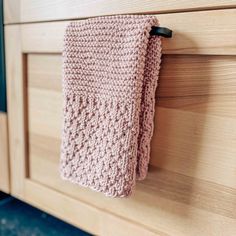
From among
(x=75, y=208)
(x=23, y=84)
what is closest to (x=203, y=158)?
(x=75, y=208)

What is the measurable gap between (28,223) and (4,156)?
179 mm

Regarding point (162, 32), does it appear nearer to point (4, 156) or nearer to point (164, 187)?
point (164, 187)

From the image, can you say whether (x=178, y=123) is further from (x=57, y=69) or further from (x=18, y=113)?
(x=18, y=113)

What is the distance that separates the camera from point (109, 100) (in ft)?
1.57

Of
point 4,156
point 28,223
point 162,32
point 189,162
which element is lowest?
point 28,223

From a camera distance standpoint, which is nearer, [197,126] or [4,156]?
[197,126]

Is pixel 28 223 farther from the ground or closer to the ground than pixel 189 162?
closer to the ground

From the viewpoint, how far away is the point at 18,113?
27.5 inches

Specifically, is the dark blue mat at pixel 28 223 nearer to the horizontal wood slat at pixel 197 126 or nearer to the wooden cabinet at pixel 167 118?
the wooden cabinet at pixel 167 118

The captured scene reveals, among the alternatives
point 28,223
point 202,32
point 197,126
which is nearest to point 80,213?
point 28,223

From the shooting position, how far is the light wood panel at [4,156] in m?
0.74

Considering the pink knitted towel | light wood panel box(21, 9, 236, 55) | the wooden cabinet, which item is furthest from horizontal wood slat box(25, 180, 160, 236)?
light wood panel box(21, 9, 236, 55)

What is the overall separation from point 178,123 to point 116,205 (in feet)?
0.70

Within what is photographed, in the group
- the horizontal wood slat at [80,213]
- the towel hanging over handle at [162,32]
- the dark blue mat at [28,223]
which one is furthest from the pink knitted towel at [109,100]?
the dark blue mat at [28,223]
